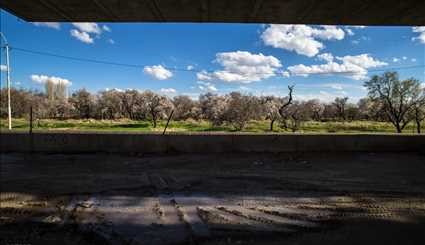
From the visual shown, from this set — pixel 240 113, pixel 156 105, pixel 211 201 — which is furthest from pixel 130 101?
pixel 211 201

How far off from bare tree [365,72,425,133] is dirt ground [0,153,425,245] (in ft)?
143

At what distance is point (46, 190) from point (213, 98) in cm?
9724

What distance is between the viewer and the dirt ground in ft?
17.6

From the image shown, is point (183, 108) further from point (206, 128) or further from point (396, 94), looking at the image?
point (396, 94)

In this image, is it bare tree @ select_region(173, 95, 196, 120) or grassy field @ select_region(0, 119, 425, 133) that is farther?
bare tree @ select_region(173, 95, 196, 120)

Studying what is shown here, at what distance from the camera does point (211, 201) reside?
7.36m

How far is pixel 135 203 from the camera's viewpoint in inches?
283

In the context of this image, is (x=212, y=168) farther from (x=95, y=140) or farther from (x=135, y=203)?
(x=95, y=140)

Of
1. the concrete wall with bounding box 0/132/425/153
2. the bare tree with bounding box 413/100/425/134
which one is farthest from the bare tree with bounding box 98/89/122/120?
the concrete wall with bounding box 0/132/425/153

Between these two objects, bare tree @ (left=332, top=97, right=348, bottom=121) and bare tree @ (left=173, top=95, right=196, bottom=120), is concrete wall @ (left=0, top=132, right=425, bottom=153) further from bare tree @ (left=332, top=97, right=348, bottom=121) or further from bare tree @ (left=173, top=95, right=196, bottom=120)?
bare tree @ (left=332, top=97, right=348, bottom=121)

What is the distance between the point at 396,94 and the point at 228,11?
52.7 meters

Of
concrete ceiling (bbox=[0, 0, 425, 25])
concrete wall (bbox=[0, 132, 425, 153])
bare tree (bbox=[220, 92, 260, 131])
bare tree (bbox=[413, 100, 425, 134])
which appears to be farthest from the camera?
bare tree (bbox=[220, 92, 260, 131])

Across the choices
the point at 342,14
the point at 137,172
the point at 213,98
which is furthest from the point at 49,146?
the point at 213,98

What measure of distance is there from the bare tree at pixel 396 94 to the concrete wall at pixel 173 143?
1632 inches
